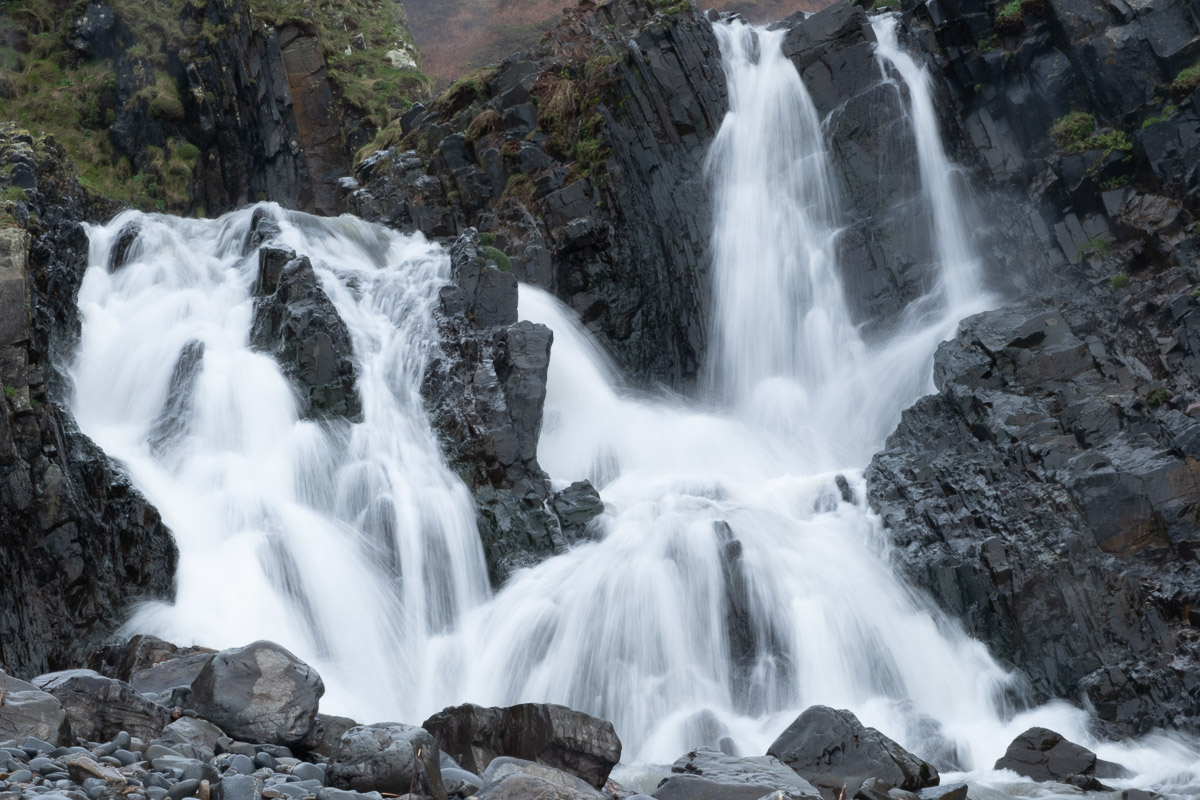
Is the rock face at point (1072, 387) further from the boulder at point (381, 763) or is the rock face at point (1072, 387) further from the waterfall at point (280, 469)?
the boulder at point (381, 763)

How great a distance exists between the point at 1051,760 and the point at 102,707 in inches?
333

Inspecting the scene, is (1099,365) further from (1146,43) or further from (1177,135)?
(1146,43)

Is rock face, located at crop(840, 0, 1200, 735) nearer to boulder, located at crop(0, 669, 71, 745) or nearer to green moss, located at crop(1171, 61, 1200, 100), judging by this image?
green moss, located at crop(1171, 61, 1200, 100)

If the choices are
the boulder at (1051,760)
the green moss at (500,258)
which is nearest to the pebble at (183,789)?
the boulder at (1051,760)

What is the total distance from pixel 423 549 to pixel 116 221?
10039 mm

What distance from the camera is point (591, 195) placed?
21.2 metres

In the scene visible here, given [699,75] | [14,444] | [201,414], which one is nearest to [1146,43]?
[699,75]

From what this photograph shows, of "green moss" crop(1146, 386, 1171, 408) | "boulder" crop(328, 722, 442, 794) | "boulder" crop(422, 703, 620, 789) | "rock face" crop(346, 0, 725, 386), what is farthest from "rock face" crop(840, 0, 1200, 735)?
"boulder" crop(328, 722, 442, 794)

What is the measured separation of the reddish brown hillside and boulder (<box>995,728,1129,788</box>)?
45.3 m

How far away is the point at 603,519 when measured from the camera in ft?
46.4

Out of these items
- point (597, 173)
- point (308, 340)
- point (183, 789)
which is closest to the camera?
point (183, 789)

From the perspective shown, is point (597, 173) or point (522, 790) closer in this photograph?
point (522, 790)

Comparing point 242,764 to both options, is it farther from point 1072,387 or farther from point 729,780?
point 1072,387

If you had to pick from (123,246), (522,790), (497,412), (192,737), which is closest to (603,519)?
(497,412)
